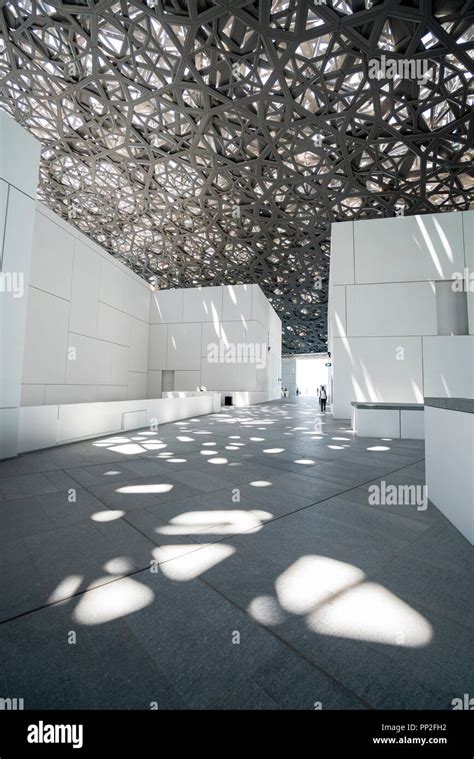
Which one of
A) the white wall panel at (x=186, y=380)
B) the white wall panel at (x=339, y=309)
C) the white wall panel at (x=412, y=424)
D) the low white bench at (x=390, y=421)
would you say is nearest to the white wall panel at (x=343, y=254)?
the white wall panel at (x=339, y=309)

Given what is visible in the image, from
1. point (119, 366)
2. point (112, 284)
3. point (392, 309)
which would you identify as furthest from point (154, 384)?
point (392, 309)

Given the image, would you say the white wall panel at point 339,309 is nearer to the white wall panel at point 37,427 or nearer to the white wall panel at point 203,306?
the white wall panel at point 37,427

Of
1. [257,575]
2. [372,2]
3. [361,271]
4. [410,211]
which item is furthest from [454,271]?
[410,211]

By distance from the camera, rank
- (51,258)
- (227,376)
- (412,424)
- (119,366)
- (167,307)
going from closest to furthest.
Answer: (412,424) → (51,258) → (119,366) → (227,376) → (167,307)

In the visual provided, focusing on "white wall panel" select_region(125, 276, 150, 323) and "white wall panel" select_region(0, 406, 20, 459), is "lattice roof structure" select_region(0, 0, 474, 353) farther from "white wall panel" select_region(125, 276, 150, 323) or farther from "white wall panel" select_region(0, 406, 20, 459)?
"white wall panel" select_region(0, 406, 20, 459)

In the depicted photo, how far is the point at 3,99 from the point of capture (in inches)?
939

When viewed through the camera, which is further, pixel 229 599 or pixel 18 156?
pixel 18 156

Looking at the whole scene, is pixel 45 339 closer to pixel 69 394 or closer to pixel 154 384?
pixel 69 394

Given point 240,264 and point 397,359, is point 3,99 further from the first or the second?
point 397,359

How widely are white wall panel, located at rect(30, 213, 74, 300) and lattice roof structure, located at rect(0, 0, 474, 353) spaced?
547 inches

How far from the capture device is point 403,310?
38.3 ft

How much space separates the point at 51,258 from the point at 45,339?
11.4 ft

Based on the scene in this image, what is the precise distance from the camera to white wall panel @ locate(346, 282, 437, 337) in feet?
37.6

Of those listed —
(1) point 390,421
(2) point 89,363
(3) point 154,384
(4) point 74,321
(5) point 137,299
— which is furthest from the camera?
(3) point 154,384
